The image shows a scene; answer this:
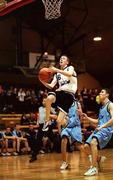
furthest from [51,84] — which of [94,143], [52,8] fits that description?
[52,8]

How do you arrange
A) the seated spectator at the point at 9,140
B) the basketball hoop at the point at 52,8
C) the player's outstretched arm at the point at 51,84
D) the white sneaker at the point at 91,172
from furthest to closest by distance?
1. the seated spectator at the point at 9,140
2. the basketball hoop at the point at 52,8
3. the player's outstretched arm at the point at 51,84
4. the white sneaker at the point at 91,172

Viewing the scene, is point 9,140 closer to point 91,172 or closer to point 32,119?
point 32,119

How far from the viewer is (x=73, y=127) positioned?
318 inches

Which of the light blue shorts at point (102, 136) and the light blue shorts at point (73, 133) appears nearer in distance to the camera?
the light blue shorts at point (102, 136)

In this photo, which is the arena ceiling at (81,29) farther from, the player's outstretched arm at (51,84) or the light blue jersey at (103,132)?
the light blue jersey at (103,132)

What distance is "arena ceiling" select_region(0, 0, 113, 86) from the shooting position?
2020cm

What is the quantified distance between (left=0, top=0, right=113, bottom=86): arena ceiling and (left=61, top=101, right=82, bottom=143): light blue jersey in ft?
40.1

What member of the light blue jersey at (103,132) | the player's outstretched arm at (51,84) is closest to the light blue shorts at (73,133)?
the light blue jersey at (103,132)

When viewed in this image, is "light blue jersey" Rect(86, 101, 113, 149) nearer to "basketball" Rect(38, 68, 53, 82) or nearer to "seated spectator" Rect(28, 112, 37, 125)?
"basketball" Rect(38, 68, 53, 82)

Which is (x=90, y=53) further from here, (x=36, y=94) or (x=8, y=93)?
(x=8, y=93)

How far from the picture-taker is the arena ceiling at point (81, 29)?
2020cm

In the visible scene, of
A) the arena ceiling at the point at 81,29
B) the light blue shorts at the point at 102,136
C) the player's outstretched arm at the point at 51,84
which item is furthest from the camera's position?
the arena ceiling at the point at 81,29

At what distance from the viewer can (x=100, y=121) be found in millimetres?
7523

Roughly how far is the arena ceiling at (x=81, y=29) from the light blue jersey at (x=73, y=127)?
1223 cm
